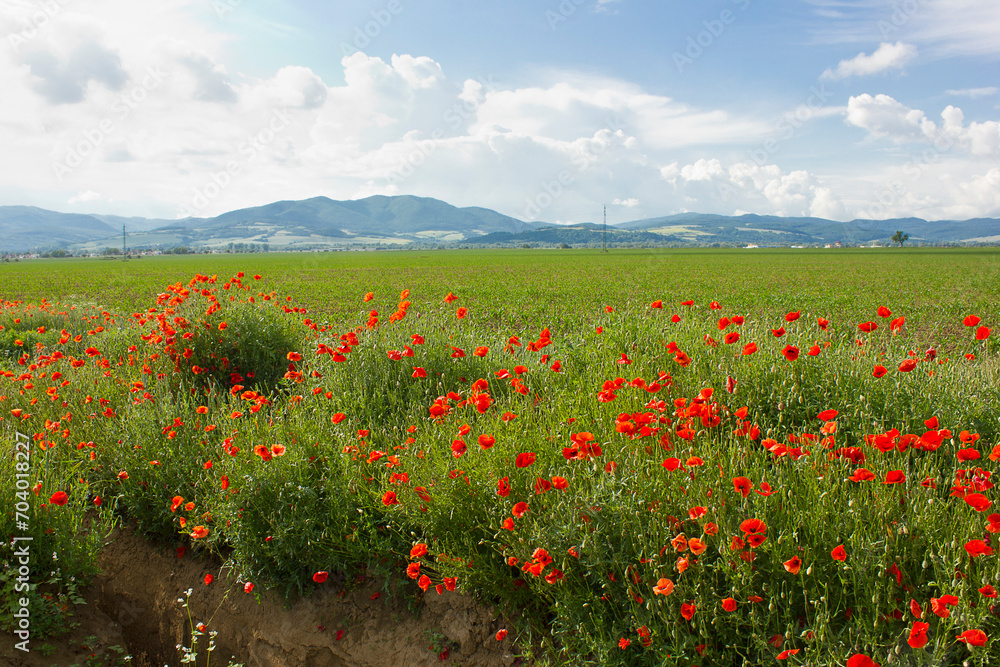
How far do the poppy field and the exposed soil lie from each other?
0.14m

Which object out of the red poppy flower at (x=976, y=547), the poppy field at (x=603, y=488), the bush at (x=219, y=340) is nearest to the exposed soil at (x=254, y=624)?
the poppy field at (x=603, y=488)

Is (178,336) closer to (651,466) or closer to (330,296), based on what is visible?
(651,466)

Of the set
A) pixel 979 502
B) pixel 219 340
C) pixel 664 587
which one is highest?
pixel 219 340

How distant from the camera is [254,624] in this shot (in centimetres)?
342

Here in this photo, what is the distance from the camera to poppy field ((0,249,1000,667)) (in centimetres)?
231

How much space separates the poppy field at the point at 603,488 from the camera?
2.31 metres

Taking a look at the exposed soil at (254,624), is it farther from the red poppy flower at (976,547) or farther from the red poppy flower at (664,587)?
the red poppy flower at (976,547)

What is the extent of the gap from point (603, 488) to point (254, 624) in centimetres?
245

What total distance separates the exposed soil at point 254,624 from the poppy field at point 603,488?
135 millimetres

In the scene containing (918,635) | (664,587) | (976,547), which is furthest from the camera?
(664,587)

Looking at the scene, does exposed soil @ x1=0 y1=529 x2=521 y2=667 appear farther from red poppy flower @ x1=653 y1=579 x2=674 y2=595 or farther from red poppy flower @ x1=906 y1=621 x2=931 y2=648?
red poppy flower @ x1=906 y1=621 x2=931 y2=648

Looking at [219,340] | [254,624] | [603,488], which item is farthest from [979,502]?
[219,340]

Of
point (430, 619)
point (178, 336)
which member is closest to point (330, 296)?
point (178, 336)

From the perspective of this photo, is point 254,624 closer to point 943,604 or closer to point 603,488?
point 603,488
